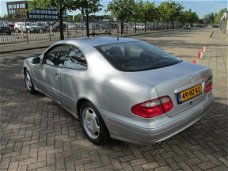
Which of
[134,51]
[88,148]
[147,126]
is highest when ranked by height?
[134,51]

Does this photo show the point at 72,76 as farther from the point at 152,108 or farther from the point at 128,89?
the point at 152,108

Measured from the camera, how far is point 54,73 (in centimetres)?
405

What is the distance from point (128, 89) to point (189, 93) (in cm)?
82

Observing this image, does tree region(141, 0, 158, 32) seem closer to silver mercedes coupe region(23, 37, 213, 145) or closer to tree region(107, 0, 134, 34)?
tree region(107, 0, 134, 34)

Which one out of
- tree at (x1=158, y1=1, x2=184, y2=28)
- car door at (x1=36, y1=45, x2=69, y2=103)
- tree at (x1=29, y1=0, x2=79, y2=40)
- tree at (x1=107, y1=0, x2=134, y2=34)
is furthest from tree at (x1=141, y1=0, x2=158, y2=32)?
car door at (x1=36, y1=45, x2=69, y2=103)

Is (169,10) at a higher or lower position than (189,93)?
higher

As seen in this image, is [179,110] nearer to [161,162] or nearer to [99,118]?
[161,162]

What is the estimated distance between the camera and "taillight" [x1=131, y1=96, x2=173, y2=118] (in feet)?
8.33

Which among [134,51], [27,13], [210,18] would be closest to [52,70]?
[134,51]

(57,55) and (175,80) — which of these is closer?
(175,80)

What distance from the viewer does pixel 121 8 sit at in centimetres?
3070

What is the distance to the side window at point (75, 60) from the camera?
340cm

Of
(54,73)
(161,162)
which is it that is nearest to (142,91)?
(161,162)

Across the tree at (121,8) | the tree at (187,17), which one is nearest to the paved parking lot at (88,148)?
the tree at (121,8)
